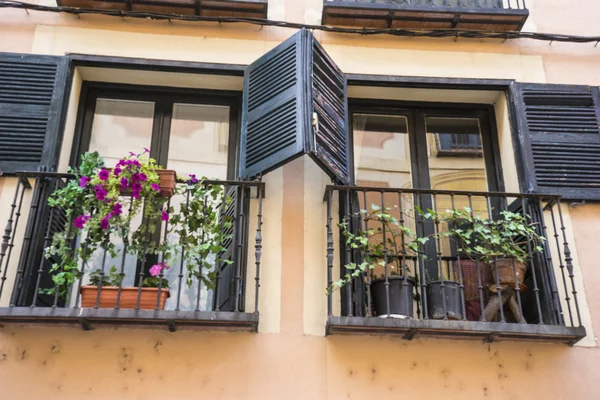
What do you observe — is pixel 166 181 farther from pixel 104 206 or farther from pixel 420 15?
pixel 420 15

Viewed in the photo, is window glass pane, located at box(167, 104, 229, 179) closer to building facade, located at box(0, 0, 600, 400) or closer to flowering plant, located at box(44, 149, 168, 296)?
building facade, located at box(0, 0, 600, 400)

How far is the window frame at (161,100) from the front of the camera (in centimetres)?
711

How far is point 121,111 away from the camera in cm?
731

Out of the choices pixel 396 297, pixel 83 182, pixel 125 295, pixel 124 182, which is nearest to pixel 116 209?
pixel 124 182

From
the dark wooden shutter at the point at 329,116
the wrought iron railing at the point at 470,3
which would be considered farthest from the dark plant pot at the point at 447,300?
the wrought iron railing at the point at 470,3

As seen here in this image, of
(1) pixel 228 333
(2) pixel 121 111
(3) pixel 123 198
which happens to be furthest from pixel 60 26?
(1) pixel 228 333

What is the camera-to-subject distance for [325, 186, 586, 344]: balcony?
5785mm

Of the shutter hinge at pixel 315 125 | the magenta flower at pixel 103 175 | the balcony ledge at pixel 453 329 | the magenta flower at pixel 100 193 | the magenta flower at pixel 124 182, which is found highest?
the shutter hinge at pixel 315 125

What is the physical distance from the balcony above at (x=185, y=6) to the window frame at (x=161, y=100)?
2.34 feet

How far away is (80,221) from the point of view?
5.84 metres

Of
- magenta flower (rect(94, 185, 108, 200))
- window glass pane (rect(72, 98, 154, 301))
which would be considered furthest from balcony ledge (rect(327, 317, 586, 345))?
window glass pane (rect(72, 98, 154, 301))

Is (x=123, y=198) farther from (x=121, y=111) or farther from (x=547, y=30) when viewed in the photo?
(x=547, y=30)

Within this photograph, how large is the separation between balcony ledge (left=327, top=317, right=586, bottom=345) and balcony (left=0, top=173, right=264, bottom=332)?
720 millimetres

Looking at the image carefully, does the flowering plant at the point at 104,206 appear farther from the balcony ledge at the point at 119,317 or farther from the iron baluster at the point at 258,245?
the iron baluster at the point at 258,245
